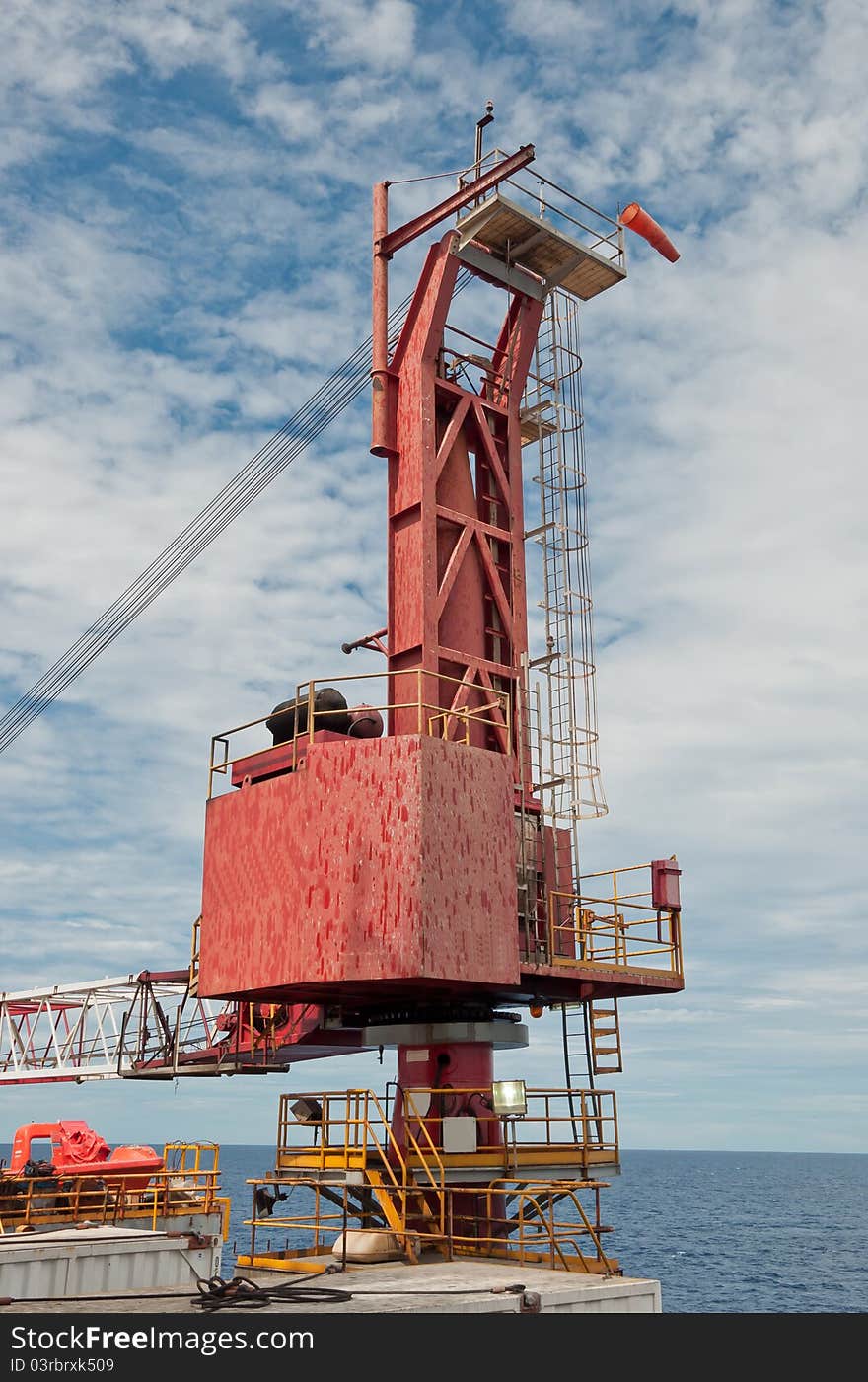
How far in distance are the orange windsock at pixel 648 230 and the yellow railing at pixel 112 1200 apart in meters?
24.8

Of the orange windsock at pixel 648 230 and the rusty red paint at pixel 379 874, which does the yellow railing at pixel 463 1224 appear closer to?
the rusty red paint at pixel 379 874

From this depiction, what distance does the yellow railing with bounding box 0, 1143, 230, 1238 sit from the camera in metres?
30.4

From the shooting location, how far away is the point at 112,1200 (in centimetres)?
3275

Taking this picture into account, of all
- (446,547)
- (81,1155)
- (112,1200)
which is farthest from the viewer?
(81,1155)

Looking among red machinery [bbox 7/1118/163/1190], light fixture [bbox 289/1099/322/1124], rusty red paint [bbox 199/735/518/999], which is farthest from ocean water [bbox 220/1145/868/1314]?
rusty red paint [bbox 199/735/518/999]

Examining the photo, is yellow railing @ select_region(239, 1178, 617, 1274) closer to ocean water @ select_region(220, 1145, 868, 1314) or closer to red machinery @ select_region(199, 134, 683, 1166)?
red machinery @ select_region(199, 134, 683, 1166)

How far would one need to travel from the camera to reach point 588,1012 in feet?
86.4

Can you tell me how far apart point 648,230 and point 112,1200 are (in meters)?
28.0

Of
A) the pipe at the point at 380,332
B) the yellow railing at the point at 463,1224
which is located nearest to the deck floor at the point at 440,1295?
the yellow railing at the point at 463,1224

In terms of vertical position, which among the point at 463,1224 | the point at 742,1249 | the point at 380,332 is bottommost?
the point at 742,1249

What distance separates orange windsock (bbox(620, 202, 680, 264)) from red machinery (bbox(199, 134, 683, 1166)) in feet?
2.86

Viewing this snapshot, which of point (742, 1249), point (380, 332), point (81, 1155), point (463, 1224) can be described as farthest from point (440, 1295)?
point (742, 1249)

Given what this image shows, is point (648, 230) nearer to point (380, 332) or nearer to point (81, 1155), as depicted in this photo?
point (380, 332)

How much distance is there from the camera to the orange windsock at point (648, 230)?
30.0 meters
